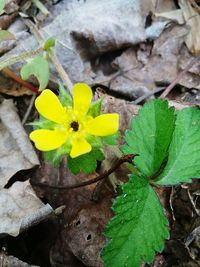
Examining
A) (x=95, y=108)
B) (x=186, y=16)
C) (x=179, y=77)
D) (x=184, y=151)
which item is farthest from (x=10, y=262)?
(x=186, y=16)

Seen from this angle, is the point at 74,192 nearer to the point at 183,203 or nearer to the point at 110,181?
the point at 110,181

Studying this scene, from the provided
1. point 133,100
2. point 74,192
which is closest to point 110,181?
point 74,192

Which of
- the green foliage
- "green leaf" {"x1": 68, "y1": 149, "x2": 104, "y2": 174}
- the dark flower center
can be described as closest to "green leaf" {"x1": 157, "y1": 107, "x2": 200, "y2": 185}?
the green foliage

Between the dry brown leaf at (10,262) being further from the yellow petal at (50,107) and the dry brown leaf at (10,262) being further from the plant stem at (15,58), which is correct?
the plant stem at (15,58)

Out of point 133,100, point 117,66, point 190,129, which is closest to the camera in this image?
point 190,129

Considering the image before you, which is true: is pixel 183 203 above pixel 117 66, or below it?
below

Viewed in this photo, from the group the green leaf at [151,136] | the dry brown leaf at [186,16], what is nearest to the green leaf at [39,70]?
the green leaf at [151,136]
